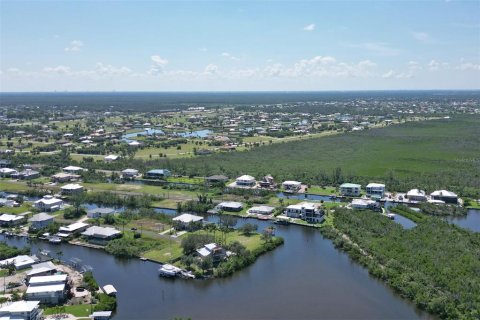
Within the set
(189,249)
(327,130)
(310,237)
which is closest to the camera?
(189,249)

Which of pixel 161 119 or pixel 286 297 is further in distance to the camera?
pixel 161 119

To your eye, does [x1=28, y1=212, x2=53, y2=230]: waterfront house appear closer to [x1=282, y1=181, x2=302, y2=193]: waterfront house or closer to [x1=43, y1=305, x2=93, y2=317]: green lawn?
[x1=43, y1=305, x2=93, y2=317]: green lawn

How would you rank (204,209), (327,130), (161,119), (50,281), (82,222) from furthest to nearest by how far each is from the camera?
1. (161,119)
2. (327,130)
3. (204,209)
4. (82,222)
5. (50,281)

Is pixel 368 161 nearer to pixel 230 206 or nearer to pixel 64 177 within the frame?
pixel 230 206

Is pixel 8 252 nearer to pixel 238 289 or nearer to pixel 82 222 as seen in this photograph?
pixel 82 222

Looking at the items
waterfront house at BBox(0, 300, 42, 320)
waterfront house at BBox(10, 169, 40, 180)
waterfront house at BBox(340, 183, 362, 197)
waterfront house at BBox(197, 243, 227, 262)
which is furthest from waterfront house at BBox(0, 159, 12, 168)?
waterfront house at BBox(0, 300, 42, 320)

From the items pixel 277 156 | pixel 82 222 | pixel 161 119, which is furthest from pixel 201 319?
pixel 161 119

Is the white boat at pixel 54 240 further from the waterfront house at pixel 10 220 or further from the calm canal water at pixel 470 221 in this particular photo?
the calm canal water at pixel 470 221
